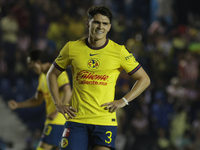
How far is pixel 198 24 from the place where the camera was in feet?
33.2

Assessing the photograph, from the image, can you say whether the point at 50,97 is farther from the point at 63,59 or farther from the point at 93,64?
the point at 93,64

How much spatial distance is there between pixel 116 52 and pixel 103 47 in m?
0.14

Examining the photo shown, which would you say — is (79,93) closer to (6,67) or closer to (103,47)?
(103,47)

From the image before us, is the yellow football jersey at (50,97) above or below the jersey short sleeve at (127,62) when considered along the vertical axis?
below

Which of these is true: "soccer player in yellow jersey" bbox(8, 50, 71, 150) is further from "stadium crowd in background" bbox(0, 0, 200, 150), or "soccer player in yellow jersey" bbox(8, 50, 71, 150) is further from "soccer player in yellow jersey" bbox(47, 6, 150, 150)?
"stadium crowd in background" bbox(0, 0, 200, 150)

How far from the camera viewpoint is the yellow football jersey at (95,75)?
112 inches

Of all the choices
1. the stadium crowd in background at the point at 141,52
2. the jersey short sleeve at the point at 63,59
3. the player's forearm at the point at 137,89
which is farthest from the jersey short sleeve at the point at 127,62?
the stadium crowd in background at the point at 141,52

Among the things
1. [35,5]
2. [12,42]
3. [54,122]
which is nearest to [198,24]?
[35,5]

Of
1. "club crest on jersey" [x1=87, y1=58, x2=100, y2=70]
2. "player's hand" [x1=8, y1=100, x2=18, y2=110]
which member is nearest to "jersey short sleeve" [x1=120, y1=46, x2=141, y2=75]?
"club crest on jersey" [x1=87, y1=58, x2=100, y2=70]

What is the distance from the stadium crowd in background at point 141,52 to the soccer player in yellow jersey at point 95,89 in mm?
5433

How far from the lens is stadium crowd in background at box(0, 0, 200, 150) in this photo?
8.66m

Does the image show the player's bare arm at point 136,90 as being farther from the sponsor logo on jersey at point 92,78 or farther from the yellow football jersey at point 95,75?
the sponsor logo on jersey at point 92,78

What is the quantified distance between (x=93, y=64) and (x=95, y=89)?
0.24 meters

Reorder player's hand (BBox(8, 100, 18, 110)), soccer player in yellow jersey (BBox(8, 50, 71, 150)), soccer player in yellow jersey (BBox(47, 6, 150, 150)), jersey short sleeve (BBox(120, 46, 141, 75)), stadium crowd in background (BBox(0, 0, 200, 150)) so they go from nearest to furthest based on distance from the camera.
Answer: soccer player in yellow jersey (BBox(47, 6, 150, 150)) → jersey short sleeve (BBox(120, 46, 141, 75)) → soccer player in yellow jersey (BBox(8, 50, 71, 150)) → player's hand (BBox(8, 100, 18, 110)) → stadium crowd in background (BBox(0, 0, 200, 150))
